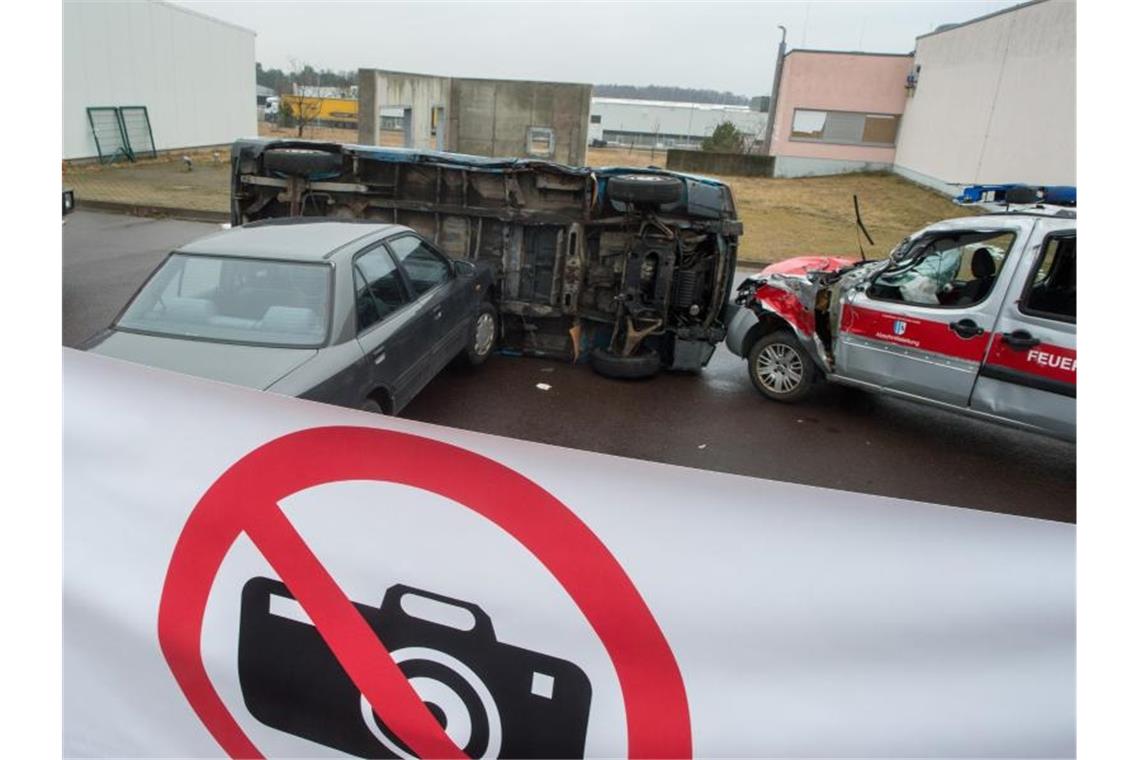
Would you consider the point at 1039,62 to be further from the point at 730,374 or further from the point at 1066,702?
the point at 1066,702

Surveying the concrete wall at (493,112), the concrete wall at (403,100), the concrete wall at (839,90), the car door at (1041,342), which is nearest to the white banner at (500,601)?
the car door at (1041,342)

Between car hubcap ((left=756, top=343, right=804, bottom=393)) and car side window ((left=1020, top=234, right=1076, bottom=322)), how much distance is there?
1.77 meters

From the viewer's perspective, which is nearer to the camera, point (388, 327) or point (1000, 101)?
point (388, 327)

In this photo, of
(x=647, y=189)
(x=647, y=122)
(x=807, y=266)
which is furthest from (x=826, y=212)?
(x=647, y=122)

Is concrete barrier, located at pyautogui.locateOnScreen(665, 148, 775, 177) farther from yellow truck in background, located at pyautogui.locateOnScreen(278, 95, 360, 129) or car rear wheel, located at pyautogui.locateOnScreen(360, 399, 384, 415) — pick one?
car rear wheel, located at pyautogui.locateOnScreen(360, 399, 384, 415)

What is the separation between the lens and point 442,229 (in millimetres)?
6949

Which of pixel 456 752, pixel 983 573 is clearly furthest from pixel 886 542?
pixel 456 752

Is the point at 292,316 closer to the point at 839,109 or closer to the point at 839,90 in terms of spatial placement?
the point at 839,109

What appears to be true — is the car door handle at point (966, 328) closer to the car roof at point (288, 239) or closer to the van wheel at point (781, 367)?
the van wheel at point (781, 367)

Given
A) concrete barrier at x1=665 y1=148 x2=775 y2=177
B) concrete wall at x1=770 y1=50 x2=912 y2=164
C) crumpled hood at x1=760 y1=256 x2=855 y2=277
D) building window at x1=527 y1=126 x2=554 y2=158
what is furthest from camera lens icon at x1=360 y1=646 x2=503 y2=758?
concrete wall at x1=770 y1=50 x2=912 y2=164

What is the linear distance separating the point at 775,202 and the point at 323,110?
53.9 feet

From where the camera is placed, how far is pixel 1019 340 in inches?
191

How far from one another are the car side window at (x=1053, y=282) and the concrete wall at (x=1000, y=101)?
1048 centimetres

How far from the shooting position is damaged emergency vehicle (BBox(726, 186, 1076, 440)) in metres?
4.81
